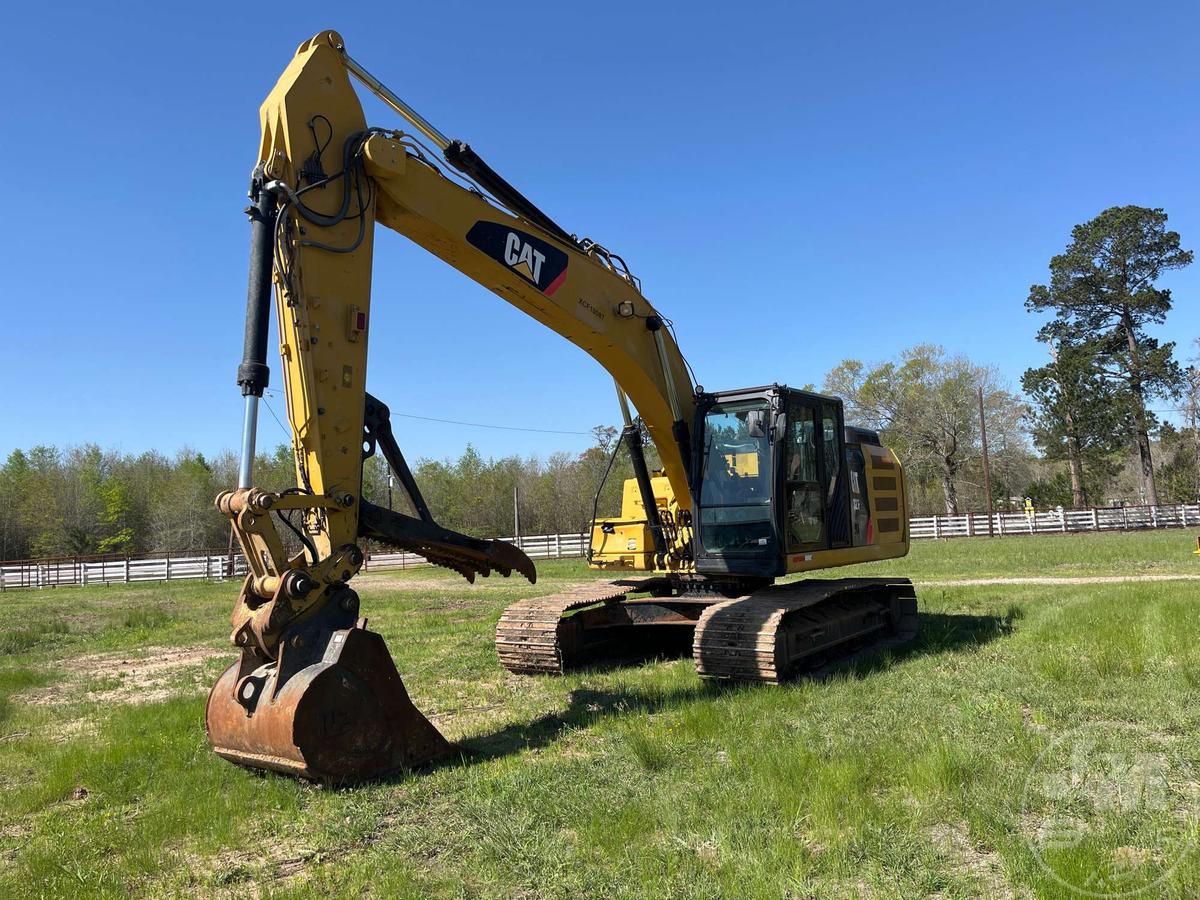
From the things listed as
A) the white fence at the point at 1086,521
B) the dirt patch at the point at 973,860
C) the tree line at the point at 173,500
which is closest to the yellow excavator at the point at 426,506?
the dirt patch at the point at 973,860

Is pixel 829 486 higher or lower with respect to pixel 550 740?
higher

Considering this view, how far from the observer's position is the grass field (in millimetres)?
3938

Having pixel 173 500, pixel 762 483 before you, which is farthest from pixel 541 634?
pixel 173 500

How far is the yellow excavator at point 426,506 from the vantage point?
5.64 metres

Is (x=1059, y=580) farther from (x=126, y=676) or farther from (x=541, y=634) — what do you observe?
(x=126, y=676)

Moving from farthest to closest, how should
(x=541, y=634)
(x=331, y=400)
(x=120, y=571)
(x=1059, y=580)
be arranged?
(x=120, y=571), (x=1059, y=580), (x=541, y=634), (x=331, y=400)

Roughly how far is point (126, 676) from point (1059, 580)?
55.2ft

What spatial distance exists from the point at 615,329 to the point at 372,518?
134 inches

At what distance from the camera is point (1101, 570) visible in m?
19.1

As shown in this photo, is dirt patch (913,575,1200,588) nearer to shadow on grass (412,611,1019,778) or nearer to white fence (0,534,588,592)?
shadow on grass (412,611,1019,778)

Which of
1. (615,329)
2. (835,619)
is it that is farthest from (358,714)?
(835,619)

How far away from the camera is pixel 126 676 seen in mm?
11195

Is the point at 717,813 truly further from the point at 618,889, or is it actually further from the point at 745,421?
the point at 745,421

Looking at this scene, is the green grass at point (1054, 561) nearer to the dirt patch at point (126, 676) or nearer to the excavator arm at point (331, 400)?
the dirt patch at point (126, 676)
